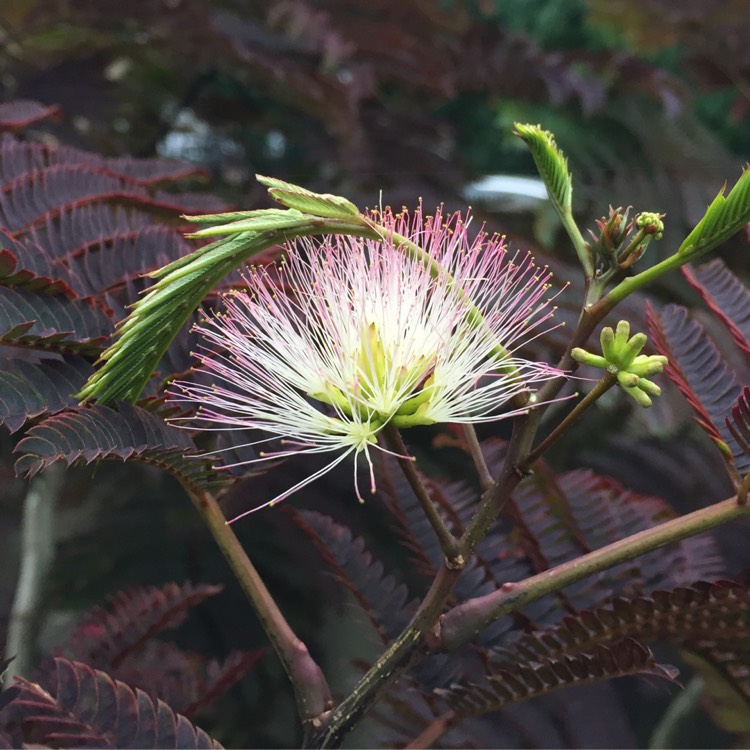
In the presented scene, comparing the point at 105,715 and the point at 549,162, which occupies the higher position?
the point at 549,162

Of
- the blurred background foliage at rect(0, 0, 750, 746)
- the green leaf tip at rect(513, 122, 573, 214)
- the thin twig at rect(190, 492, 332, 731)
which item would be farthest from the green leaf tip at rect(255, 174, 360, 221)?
the blurred background foliage at rect(0, 0, 750, 746)

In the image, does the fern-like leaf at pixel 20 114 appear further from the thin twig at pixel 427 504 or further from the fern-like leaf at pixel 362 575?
the thin twig at pixel 427 504

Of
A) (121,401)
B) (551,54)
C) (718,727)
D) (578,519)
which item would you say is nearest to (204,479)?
(121,401)

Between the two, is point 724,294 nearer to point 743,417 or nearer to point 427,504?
point 743,417

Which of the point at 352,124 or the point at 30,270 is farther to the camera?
the point at 352,124

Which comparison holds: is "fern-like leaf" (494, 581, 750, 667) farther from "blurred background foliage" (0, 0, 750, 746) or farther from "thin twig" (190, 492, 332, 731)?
"blurred background foliage" (0, 0, 750, 746)

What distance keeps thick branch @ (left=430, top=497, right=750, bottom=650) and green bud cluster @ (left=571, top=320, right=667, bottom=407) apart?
0.37 ft

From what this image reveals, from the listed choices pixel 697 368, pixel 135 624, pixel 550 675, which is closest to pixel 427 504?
pixel 550 675

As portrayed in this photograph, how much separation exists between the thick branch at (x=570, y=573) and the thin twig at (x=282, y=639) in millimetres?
89

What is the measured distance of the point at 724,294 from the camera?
0.66 metres

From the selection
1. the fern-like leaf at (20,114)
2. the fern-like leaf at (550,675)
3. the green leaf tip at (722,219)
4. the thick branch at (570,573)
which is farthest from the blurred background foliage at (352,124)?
the green leaf tip at (722,219)

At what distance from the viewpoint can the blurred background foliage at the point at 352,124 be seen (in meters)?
1.12

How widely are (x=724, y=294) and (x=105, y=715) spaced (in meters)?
0.53

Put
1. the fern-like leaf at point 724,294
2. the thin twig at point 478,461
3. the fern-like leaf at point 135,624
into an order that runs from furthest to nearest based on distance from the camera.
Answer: the fern-like leaf at point 135,624 → the fern-like leaf at point 724,294 → the thin twig at point 478,461
